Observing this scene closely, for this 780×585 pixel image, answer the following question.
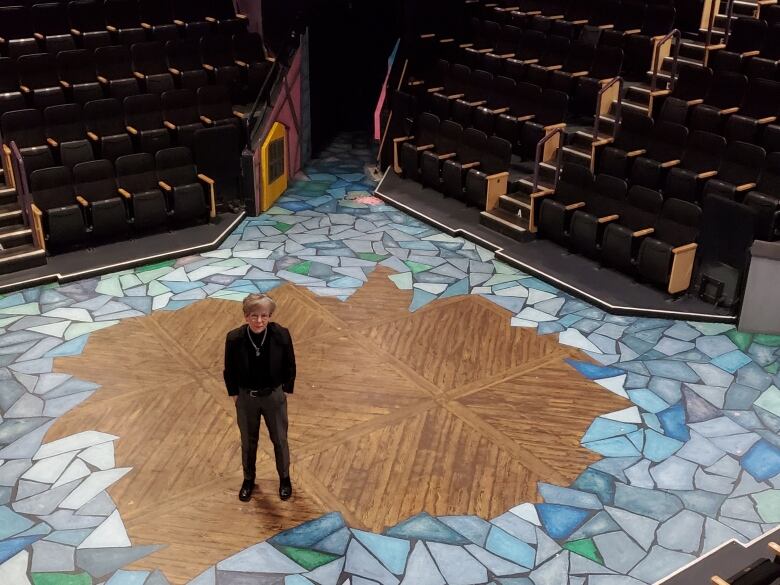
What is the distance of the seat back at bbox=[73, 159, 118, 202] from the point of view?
3.96 m

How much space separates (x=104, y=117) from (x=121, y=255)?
78 cm

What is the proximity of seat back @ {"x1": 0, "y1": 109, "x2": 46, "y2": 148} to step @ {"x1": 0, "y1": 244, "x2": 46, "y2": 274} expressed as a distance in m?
0.54

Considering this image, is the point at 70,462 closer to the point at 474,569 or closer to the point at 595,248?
the point at 474,569

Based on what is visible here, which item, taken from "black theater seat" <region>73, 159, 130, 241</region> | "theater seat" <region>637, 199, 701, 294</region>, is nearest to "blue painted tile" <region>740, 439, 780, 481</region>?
"theater seat" <region>637, 199, 701, 294</region>

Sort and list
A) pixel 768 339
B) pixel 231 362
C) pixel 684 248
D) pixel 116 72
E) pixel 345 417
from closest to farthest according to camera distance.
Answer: pixel 231 362
pixel 345 417
pixel 768 339
pixel 684 248
pixel 116 72

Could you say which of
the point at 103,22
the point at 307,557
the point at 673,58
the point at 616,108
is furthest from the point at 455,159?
the point at 307,557

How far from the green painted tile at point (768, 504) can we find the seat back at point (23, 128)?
347 centimetres

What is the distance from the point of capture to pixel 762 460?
8.67 feet

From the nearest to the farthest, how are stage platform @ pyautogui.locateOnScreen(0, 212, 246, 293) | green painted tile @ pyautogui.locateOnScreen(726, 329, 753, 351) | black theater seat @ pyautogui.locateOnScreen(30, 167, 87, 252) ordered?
green painted tile @ pyautogui.locateOnScreen(726, 329, 753, 351) → stage platform @ pyautogui.locateOnScreen(0, 212, 246, 293) → black theater seat @ pyautogui.locateOnScreen(30, 167, 87, 252)

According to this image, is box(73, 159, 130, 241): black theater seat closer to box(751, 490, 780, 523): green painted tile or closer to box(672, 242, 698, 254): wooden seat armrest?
box(672, 242, 698, 254): wooden seat armrest

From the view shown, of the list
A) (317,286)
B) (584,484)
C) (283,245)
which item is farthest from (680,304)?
(283,245)

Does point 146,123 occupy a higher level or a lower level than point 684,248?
higher

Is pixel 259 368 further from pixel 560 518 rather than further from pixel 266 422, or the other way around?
pixel 560 518

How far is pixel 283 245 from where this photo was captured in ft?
13.6
